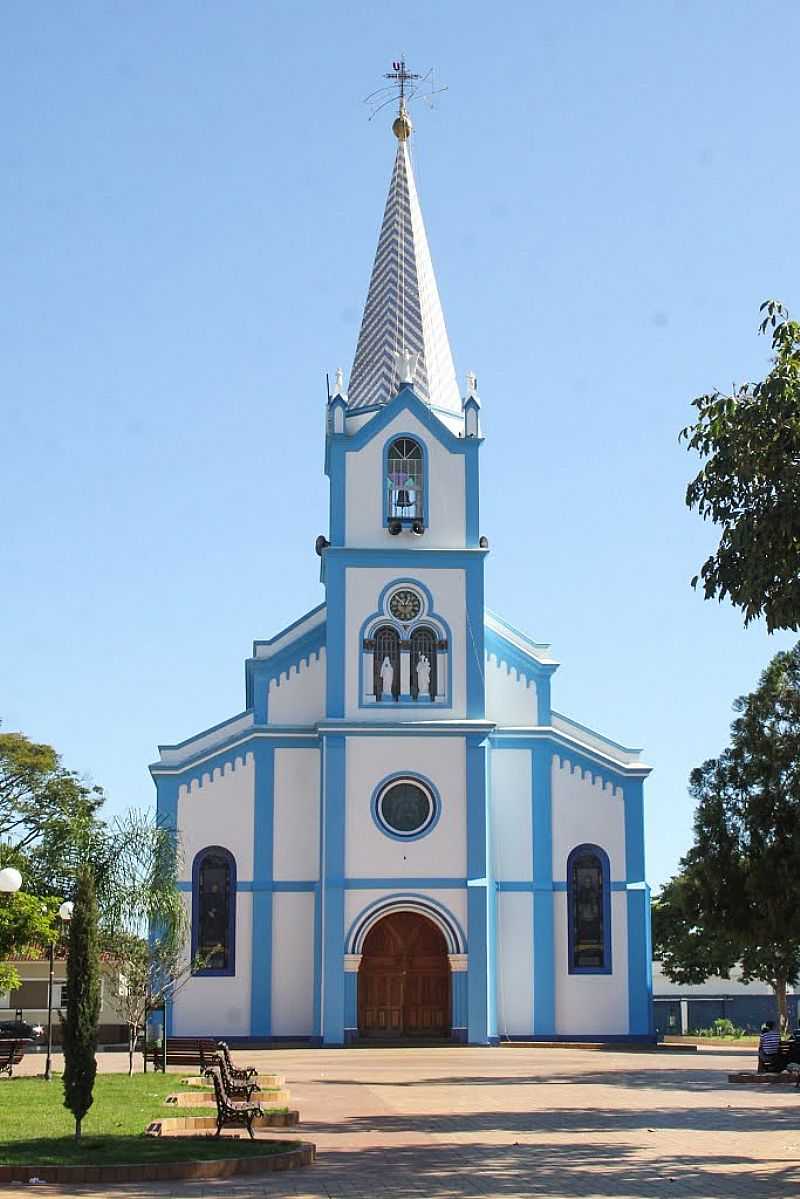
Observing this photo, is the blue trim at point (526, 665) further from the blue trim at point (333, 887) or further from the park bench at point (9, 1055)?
the park bench at point (9, 1055)

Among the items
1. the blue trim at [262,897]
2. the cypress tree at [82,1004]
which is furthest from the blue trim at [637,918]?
the cypress tree at [82,1004]

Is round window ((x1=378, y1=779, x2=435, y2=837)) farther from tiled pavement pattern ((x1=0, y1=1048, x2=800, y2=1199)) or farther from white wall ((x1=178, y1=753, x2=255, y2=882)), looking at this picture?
tiled pavement pattern ((x1=0, y1=1048, x2=800, y2=1199))

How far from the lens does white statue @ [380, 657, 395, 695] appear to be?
41.8m

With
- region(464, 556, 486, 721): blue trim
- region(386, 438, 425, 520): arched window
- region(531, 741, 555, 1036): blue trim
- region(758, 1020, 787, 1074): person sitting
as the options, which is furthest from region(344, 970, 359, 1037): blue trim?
region(758, 1020, 787, 1074): person sitting

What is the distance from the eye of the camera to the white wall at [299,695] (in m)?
42.8

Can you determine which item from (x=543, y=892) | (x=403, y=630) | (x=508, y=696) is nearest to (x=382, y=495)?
(x=403, y=630)

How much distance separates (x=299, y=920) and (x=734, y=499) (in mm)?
25373

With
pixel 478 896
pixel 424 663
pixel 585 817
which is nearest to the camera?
pixel 478 896

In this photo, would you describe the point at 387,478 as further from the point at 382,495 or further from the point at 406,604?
the point at 406,604

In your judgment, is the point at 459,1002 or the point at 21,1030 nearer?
the point at 459,1002

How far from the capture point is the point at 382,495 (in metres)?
42.8

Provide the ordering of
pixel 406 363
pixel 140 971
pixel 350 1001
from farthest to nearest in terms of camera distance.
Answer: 1. pixel 406 363
2. pixel 350 1001
3. pixel 140 971

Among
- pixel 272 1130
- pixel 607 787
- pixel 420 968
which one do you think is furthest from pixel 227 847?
pixel 272 1130

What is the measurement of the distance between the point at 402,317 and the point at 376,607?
844 centimetres
